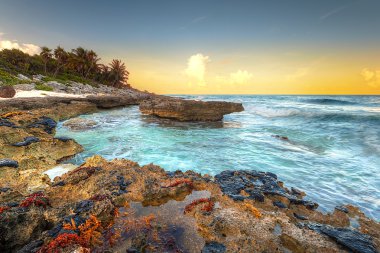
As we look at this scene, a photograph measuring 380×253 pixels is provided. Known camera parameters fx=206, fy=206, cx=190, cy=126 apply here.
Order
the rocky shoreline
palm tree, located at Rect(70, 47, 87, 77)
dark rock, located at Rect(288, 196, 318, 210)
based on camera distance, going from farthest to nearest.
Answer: palm tree, located at Rect(70, 47, 87, 77) < dark rock, located at Rect(288, 196, 318, 210) < the rocky shoreline

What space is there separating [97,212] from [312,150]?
12.1 metres

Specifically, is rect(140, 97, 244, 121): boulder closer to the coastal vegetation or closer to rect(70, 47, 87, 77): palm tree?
the coastal vegetation

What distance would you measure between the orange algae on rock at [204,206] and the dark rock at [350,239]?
2.01m

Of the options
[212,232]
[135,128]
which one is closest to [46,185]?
[212,232]

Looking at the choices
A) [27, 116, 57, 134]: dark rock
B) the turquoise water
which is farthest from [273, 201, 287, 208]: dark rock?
[27, 116, 57, 134]: dark rock

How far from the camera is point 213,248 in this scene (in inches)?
133

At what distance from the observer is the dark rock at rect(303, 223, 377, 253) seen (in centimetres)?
356

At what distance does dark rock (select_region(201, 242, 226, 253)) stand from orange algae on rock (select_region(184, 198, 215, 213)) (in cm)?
101

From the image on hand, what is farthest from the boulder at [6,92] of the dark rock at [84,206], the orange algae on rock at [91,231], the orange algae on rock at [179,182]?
the orange algae on rock at [91,231]

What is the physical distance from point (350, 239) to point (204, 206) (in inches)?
108

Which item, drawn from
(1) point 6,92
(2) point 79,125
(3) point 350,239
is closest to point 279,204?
(3) point 350,239

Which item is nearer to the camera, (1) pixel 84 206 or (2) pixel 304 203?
(1) pixel 84 206

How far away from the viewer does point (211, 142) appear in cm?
1280

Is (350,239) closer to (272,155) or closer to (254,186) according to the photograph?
(254,186)
